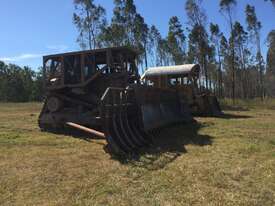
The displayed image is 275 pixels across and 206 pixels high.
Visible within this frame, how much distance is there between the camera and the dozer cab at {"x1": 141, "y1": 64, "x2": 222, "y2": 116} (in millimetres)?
19781

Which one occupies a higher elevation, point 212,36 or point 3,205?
point 212,36

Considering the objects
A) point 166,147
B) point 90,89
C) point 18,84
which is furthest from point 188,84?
point 18,84

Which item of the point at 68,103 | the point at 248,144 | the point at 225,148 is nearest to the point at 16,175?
the point at 225,148

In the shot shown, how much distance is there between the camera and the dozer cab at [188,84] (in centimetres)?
1978

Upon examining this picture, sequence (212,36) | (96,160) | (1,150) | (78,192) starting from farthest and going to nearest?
1. (212,36)
2. (1,150)
3. (96,160)
4. (78,192)

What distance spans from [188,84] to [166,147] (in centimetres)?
1145

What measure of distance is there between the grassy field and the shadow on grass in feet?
0.06

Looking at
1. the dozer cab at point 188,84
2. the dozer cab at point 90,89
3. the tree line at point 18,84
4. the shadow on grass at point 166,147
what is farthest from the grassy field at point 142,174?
the tree line at point 18,84

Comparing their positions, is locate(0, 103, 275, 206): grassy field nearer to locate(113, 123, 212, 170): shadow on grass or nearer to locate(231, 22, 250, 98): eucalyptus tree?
locate(113, 123, 212, 170): shadow on grass

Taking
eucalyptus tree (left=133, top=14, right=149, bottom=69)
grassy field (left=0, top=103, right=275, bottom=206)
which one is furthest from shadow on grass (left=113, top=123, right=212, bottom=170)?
eucalyptus tree (left=133, top=14, right=149, bottom=69)

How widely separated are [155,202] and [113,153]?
312 centimetres

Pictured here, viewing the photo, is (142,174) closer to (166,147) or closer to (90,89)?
(166,147)

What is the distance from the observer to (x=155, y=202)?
480 cm

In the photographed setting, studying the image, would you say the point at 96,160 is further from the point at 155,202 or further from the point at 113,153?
the point at 155,202
